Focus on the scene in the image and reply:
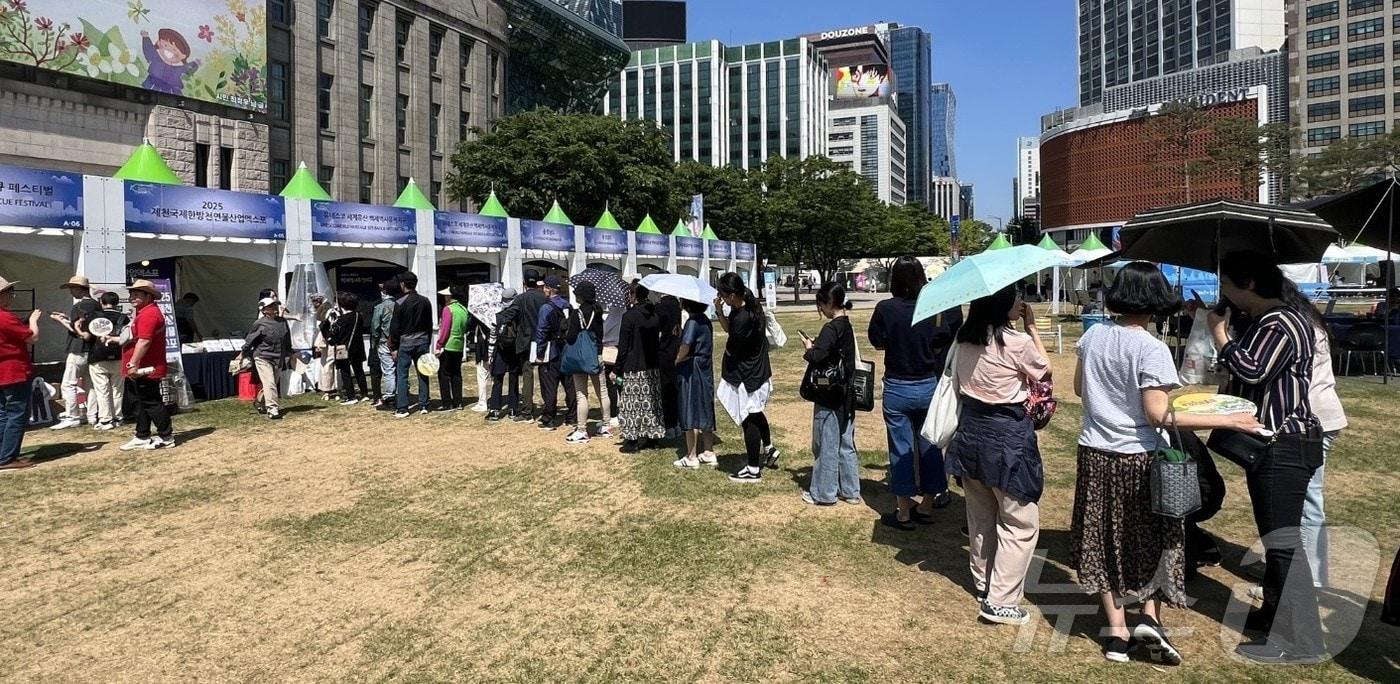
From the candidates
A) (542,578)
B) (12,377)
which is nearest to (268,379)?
(12,377)

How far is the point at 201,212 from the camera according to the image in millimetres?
11961

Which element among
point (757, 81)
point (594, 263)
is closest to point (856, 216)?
point (594, 263)

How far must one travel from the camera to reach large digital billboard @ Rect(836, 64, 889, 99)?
5581 inches

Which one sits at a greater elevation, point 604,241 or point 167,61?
point 167,61

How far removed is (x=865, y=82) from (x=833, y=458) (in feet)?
490

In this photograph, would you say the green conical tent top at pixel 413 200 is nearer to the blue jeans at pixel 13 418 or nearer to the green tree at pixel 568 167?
the blue jeans at pixel 13 418

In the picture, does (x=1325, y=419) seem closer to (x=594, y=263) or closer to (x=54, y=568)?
(x=54, y=568)

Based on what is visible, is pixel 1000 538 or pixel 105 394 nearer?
pixel 1000 538

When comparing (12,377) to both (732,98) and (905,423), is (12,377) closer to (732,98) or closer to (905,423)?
(905,423)

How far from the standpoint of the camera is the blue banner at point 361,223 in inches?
551

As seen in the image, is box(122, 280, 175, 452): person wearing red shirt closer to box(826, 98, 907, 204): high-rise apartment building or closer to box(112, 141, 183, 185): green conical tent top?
box(112, 141, 183, 185): green conical tent top

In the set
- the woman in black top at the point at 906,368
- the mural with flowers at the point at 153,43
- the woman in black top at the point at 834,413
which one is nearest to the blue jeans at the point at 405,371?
the woman in black top at the point at 834,413

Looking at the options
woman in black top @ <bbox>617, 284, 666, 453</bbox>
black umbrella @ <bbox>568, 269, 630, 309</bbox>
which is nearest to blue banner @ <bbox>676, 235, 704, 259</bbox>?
black umbrella @ <bbox>568, 269, 630, 309</bbox>

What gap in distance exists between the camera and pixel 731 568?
14.7 feet
